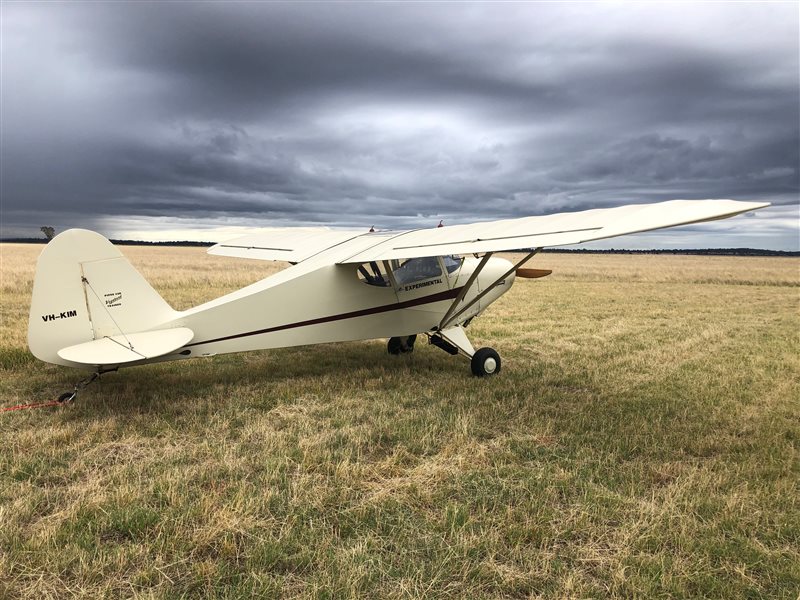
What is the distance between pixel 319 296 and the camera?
277 inches

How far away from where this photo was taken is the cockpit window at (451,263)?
812cm

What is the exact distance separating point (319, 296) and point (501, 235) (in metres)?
2.66

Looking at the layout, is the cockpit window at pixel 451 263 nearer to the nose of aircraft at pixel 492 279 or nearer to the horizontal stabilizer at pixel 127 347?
the nose of aircraft at pixel 492 279

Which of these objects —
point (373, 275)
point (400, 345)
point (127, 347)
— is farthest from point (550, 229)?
point (127, 347)

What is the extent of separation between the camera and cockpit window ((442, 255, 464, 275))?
812 centimetres

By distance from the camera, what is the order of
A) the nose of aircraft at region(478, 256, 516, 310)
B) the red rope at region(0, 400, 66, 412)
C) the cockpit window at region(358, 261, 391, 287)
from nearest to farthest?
the red rope at region(0, 400, 66, 412), the cockpit window at region(358, 261, 391, 287), the nose of aircraft at region(478, 256, 516, 310)

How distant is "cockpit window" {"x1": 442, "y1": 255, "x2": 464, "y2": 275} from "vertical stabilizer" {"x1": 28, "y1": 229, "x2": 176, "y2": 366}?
14.0 ft

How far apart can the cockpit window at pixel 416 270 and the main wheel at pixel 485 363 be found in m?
1.45

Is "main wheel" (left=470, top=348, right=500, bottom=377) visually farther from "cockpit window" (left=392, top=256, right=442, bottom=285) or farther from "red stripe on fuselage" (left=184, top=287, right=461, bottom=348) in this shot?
"cockpit window" (left=392, top=256, right=442, bottom=285)

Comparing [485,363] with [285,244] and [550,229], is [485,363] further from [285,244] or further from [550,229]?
[285,244]

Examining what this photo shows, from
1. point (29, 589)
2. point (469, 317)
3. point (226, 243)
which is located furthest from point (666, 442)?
point (226, 243)

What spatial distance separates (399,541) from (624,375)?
5762mm

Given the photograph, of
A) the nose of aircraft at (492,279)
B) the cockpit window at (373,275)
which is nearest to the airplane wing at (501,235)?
the cockpit window at (373,275)

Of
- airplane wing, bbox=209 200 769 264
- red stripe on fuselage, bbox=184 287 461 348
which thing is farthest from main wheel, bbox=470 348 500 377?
airplane wing, bbox=209 200 769 264
